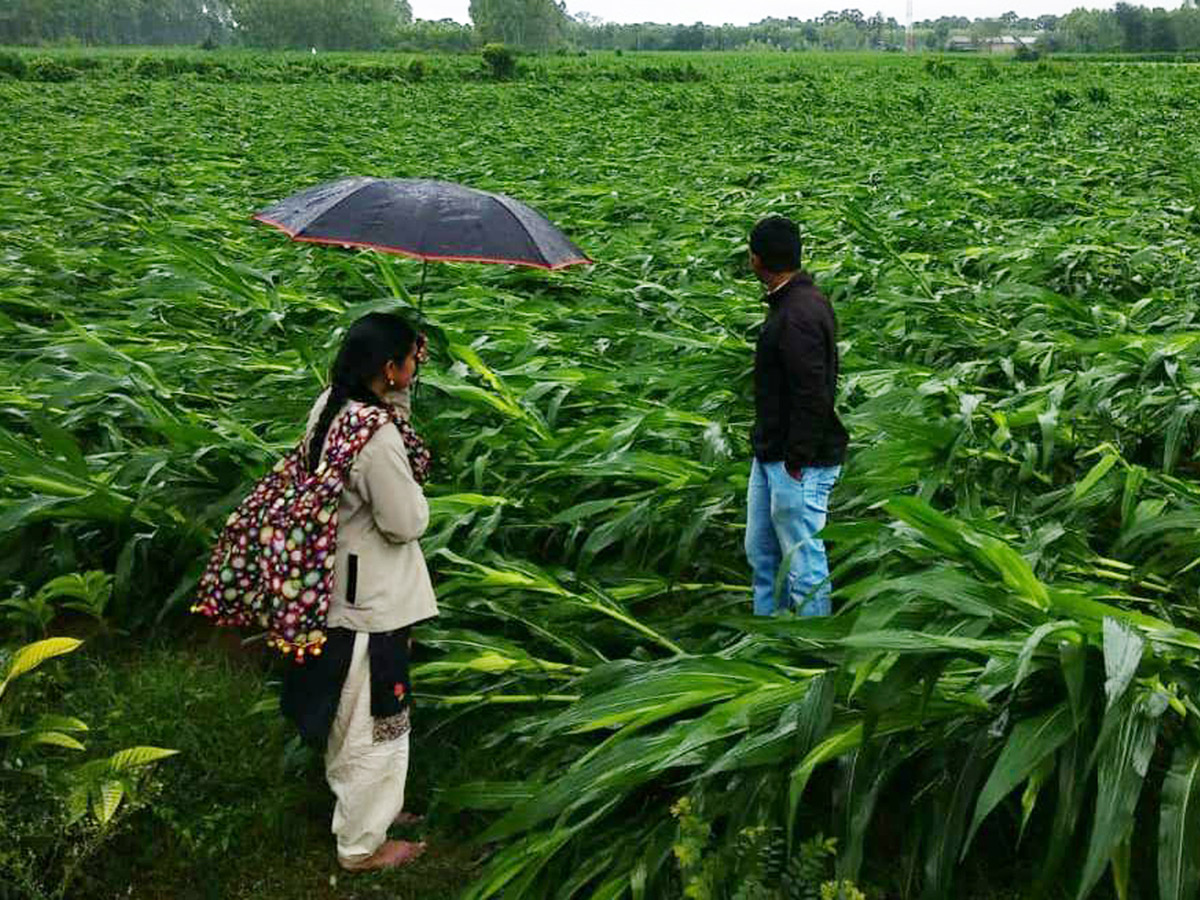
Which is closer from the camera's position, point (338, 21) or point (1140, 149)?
point (1140, 149)

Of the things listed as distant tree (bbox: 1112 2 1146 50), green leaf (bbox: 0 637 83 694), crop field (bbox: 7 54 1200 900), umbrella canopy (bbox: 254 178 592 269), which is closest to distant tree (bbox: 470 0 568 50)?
distant tree (bbox: 1112 2 1146 50)

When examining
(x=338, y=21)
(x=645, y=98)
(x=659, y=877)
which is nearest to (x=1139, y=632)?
(x=659, y=877)

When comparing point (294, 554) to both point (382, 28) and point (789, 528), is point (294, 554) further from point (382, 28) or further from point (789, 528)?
point (382, 28)

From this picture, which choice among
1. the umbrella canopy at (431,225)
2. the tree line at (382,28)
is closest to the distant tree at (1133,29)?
the tree line at (382,28)

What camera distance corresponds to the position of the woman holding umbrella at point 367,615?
2600 mm

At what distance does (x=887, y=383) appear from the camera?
4.72m

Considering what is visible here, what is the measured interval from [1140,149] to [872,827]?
1292 cm

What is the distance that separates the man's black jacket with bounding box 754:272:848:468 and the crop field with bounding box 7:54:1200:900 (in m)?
0.33

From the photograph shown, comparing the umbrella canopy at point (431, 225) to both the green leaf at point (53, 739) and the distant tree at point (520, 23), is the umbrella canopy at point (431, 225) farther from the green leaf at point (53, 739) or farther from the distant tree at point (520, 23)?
the distant tree at point (520, 23)

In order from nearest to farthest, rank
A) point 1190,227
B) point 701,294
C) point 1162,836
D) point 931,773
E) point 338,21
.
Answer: point 1162,836 < point 931,773 < point 701,294 < point 1190,227 < point 338,21

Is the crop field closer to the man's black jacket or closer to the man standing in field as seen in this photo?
the man standing in field

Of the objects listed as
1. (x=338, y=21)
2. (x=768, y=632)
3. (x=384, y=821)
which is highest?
(x=338, y=21)

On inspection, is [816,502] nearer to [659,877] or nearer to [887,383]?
[659,877]

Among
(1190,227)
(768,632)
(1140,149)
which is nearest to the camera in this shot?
(768,632)
